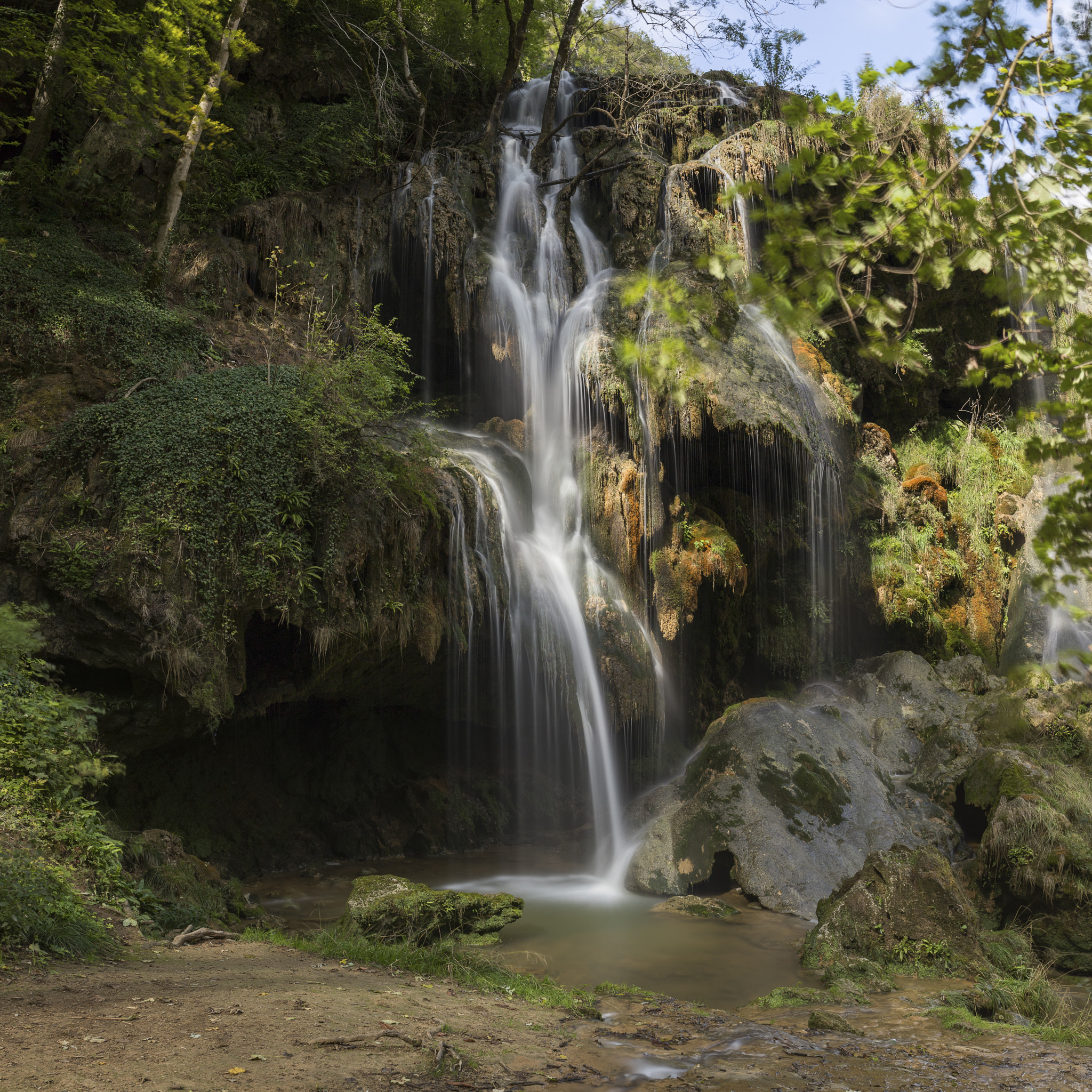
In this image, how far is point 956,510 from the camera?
17.2 metres

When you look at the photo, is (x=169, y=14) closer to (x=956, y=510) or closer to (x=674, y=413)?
(x=674, y=413)

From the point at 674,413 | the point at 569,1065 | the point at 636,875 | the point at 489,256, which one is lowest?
the point at 636,875

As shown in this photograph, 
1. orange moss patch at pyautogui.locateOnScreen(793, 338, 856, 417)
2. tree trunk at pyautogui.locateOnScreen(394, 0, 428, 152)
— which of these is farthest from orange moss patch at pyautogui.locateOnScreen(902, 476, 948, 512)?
tree trunk at pyautogui.locateOnScreen(394, 0, 428, 152)

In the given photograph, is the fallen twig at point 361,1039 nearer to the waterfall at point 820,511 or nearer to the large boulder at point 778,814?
the large boulder at point 778,814

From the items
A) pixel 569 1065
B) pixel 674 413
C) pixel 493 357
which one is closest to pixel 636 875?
pixel 569 1065

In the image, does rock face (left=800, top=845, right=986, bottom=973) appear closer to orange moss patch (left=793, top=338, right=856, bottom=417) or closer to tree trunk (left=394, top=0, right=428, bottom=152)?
orange moss patch (left=793, top=338, right=856, bottom=417)

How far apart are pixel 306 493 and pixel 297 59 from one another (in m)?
11.1

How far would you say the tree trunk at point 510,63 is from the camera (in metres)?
14.9

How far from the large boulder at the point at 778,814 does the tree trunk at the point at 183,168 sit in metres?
10.1

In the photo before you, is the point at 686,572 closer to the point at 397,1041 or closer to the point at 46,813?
the point at 46,813

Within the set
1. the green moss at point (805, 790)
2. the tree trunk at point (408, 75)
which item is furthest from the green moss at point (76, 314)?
the green moss at point (805, 790)

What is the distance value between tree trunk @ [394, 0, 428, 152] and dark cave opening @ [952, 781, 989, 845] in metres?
14.2

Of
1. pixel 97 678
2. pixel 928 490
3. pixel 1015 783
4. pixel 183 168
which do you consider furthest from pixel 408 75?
pixel 1015 783

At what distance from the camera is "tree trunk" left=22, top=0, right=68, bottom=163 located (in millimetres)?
10828
